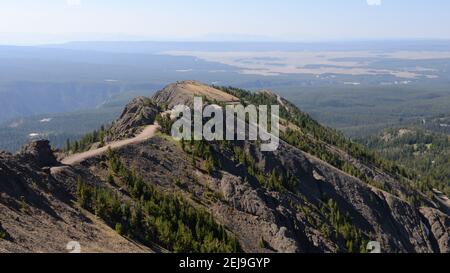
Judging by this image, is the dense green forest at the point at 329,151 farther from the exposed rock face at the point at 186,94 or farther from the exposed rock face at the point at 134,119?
the exposed rock face at the point at 134,119

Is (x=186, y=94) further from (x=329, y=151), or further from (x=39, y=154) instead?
(x=39, y=154)

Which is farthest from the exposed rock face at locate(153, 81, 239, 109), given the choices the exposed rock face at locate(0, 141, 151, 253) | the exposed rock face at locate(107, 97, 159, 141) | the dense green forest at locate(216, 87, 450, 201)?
the exposed rock face at locate(0, 141, 151, 253)

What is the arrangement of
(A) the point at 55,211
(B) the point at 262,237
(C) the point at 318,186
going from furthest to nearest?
(C) the point at 318,186
(B) the point at 262,237
(A) the point at 55,211

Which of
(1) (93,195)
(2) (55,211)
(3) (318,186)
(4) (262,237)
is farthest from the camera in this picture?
(3) (318,186)

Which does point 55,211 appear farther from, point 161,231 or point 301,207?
point 301,207

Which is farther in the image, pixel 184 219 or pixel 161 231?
pixel 184 219

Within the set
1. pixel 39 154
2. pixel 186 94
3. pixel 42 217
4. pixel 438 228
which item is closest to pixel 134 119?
pixel 186 94

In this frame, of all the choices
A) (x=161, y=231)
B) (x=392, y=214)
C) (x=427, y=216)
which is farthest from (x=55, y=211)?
(x=427, y=216)
